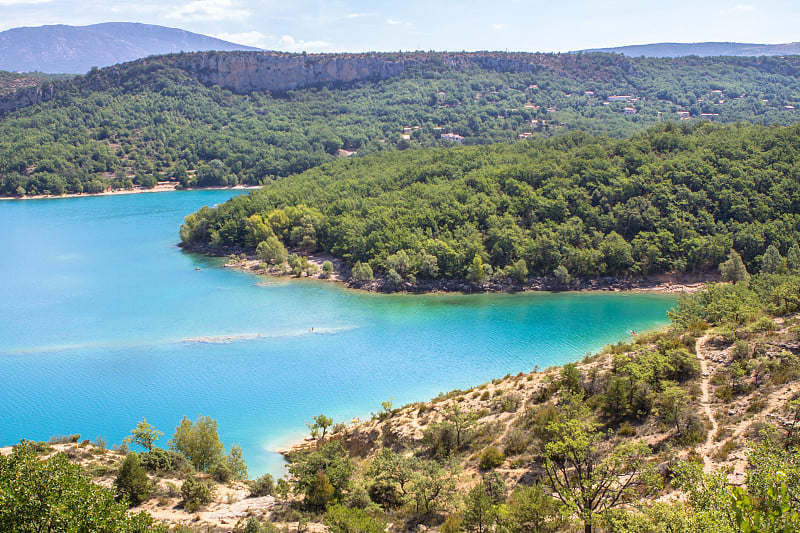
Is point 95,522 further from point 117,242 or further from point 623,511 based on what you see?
point 117,242

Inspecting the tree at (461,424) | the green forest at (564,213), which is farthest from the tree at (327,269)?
the tree at (461,424)

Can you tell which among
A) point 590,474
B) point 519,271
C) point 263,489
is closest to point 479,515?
point 590,474

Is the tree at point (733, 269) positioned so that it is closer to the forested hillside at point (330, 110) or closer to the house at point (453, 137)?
the forested hillside at point (330, 110)

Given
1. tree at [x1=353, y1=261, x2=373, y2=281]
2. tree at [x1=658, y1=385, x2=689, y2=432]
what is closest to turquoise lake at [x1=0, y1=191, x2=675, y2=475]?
tree at [x1=353, y1=261, x2=373, y2=281]

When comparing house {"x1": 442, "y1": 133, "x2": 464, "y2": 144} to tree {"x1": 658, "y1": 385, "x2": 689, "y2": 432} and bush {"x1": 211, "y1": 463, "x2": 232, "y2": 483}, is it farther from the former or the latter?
bush {"x1": 211, "y1": 463, "x2": 232, "y2": 483}

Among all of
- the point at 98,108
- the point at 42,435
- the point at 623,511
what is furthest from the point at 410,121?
the point at 623,511

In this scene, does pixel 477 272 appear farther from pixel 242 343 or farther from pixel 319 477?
pixel 319 477
